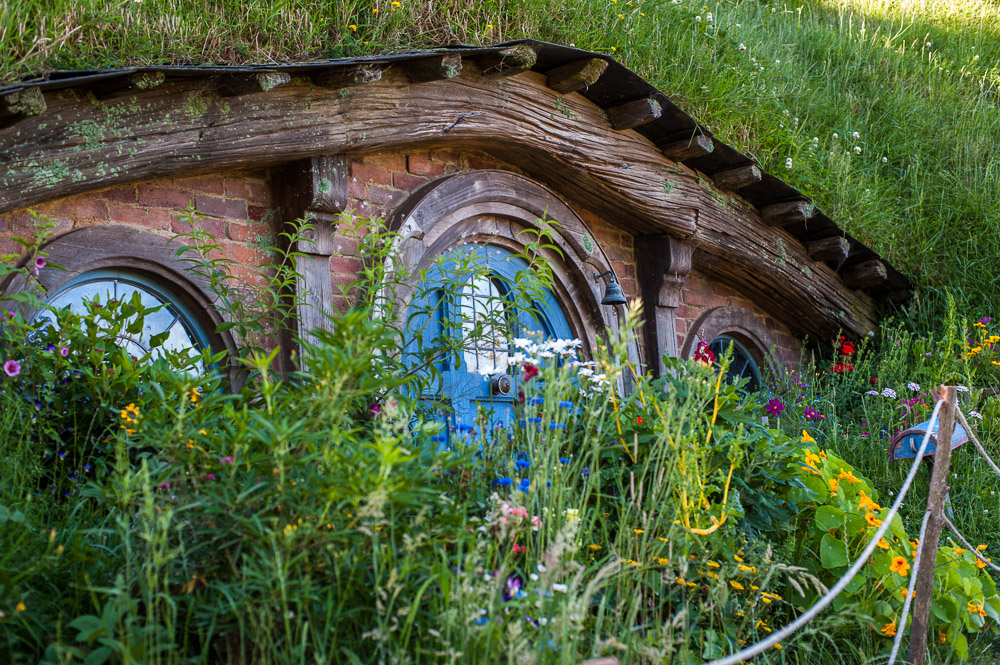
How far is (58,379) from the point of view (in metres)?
3.21

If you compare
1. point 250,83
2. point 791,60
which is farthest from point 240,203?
point 791,60

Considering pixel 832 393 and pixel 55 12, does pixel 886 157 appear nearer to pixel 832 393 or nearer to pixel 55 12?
pixel 832 393

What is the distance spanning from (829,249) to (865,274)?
642 mm

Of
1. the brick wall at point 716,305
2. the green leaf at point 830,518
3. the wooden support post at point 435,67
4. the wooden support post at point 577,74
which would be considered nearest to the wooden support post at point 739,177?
the brick wall at point 716,305

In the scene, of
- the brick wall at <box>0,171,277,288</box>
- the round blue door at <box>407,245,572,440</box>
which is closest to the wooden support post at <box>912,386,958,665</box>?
the round blue door at <box>407,245,572,440</box>

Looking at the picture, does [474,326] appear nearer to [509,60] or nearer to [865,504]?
[509,60]

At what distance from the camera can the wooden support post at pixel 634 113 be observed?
18.1ft

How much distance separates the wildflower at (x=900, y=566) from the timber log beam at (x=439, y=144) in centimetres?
304

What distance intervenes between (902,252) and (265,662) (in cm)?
767

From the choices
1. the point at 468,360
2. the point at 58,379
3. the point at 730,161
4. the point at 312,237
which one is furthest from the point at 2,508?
the point at 730,161

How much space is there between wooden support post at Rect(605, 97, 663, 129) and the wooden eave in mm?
10

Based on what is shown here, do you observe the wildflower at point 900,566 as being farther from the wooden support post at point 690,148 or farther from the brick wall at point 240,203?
the wooden support post at point 690,148

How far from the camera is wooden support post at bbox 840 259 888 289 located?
759 centimetres

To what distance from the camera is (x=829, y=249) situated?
7.26 metres
